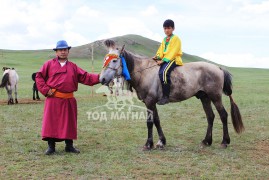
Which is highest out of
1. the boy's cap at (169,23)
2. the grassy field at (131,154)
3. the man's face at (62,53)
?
the boy's cap at (169,23)

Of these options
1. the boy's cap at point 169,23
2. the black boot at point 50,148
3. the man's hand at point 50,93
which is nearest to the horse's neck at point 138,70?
the boy's cap at point 169,23

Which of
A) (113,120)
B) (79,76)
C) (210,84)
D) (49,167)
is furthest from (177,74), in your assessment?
(113,120)

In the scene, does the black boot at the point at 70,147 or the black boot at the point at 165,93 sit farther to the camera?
the black boot at the point at 165,93

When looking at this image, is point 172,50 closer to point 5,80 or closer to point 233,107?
point 233,107

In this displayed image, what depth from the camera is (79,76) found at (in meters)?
7.49

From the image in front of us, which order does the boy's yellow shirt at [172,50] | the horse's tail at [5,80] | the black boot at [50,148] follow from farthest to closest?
1. the horse's tail at [5,80]
2. the boy's yellow shirt at [172,50]
3. the black boot at [50,148]

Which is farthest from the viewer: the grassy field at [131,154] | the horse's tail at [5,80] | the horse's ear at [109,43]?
the horse's tail at [5,80]

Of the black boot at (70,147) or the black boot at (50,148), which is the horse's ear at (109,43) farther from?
the black boot at (50,148)

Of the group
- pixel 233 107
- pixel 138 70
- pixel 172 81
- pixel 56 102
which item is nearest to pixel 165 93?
pixel 172 81

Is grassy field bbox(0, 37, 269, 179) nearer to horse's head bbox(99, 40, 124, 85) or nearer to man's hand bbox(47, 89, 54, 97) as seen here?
man's hand bbox(47, 89, 54, 97)

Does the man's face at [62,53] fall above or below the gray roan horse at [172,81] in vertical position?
above

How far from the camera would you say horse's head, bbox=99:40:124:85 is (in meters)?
7.16

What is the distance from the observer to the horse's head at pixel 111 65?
716cm

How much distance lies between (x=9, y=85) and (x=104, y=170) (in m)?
12.0
